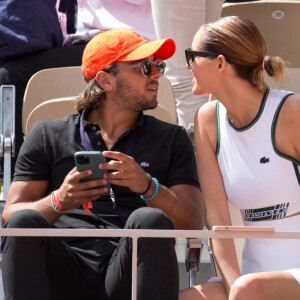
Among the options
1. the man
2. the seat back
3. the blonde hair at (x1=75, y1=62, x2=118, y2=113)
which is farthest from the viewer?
the seat back

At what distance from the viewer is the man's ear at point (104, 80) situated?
3.59 metres

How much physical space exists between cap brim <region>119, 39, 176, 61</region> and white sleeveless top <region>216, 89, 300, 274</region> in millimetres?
650

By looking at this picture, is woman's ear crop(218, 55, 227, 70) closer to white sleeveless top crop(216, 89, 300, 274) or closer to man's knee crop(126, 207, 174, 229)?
white sleeveless top crop(216, 89, 300, 274)

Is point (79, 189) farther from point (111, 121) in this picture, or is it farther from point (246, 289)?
point (246, 289)

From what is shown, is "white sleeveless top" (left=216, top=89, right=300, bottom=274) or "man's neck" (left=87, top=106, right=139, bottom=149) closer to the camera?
"white sleeveless top" (left=216, top=89, right=300, bottom=274)

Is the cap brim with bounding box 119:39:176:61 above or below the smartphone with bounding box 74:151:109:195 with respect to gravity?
above

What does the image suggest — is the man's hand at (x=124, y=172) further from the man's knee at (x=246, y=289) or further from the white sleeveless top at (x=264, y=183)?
the man's knee at (x=246, y=289)

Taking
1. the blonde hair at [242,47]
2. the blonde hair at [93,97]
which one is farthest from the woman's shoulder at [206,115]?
the blonde hair at [93,97]

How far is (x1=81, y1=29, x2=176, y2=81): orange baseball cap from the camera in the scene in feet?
11.6

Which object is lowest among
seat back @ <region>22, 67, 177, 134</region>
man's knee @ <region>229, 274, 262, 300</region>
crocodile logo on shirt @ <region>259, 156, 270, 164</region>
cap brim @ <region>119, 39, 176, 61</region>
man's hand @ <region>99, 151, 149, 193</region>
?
seat back @ <region>22, 67, 177, 134</region>

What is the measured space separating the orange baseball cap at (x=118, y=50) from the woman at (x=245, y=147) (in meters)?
0.49

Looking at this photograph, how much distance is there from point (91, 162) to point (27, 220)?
34 centimetres

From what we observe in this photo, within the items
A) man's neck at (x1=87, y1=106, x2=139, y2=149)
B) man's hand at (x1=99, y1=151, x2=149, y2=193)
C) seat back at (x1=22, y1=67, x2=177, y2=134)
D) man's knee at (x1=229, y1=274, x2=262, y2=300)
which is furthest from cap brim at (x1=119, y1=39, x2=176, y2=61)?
man's knee at (x1=229, y1=274, x2=262, y2=300)

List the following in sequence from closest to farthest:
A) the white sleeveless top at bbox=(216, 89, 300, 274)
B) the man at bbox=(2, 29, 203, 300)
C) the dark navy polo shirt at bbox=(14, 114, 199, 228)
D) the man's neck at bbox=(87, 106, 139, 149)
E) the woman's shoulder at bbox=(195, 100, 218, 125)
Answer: the man at bbox=(2, 29, 203, 300) < the white sleeveless top at bbox=(216, 89, 300, 274) < the woman's shoulder at bbox=(195, 100, 218, 125) < the dark navy polo shirt at bbox=(14, 114, 199, 228) < the man's neck at bbox=(87, 106, 139, 149)
